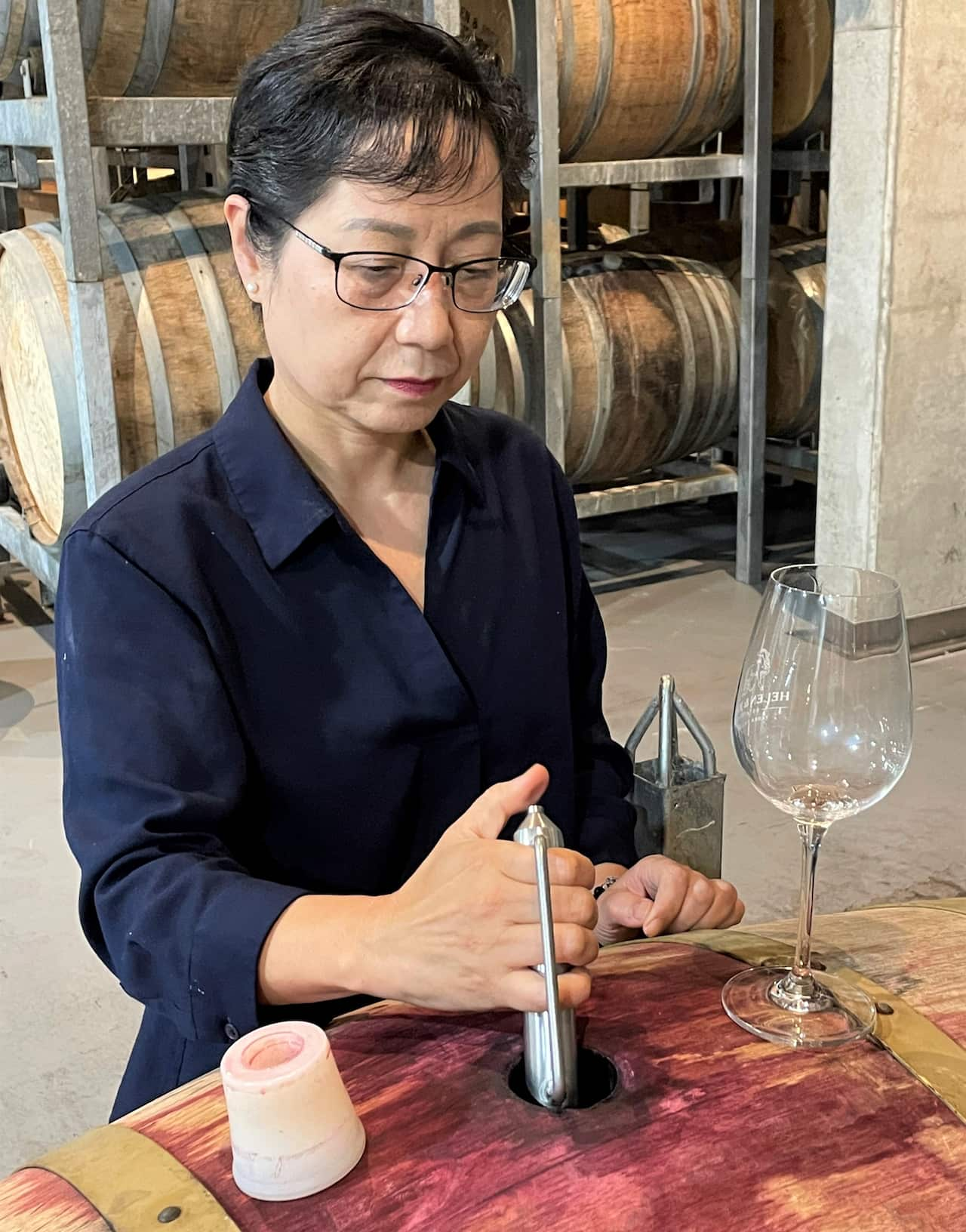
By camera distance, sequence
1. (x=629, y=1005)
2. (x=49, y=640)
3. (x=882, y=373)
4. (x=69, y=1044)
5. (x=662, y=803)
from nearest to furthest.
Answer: (x=629, y=1005) → (x=662, y=803) → (x=69, y=1044) → (x=882, y=373) → (x=49, y=640)

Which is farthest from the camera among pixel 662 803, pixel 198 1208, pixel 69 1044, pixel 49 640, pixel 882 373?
pixel 49 640

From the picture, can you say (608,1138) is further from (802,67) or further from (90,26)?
(802,67)

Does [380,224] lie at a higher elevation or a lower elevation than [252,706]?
higher

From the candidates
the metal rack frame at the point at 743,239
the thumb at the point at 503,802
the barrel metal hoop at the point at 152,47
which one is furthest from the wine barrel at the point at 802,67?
the thumb at the point at 503,802

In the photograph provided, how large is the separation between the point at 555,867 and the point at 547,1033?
11 centimetres

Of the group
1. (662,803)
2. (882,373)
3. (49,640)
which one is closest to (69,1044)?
(662,803)

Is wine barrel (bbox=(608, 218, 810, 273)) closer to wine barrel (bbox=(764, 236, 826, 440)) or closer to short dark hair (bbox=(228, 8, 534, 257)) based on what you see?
wine barrel (bbox=(764, 236, 826, 440))

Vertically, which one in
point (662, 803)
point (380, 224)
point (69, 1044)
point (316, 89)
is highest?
point (316, 89)

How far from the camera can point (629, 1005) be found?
96 cm

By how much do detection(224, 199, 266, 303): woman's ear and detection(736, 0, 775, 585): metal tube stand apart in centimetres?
354

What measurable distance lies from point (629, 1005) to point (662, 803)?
0.45m

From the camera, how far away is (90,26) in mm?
2990

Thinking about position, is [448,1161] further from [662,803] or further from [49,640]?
[49,640]

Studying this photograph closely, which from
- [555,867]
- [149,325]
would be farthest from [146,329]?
[555,867]
